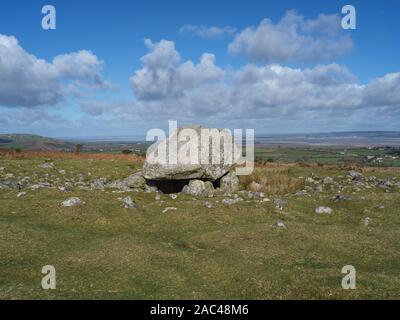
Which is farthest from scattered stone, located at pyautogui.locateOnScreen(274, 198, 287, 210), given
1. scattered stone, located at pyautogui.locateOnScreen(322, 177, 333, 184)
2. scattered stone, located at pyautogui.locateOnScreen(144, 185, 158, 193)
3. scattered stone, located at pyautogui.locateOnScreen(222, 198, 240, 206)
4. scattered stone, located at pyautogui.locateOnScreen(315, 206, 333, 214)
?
scattered stone, located at pyautogui.locateOnScreen(322, 177, 333, 184)

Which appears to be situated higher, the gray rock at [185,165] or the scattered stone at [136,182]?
the gray rock at [185,165]

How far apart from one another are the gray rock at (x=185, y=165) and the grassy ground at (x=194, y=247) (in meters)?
3.38

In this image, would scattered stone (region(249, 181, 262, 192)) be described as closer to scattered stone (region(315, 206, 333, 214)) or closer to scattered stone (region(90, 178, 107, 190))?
scattered stone (region(315, 206, 333, 214))

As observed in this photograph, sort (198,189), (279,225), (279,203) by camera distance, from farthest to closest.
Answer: (198,189) → (279,203) → (279,225)

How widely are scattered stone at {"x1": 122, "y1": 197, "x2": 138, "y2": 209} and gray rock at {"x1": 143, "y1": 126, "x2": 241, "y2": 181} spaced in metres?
7.16

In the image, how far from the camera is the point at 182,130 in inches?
1746

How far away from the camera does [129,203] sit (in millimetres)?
33656

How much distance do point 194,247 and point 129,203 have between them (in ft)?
33.2

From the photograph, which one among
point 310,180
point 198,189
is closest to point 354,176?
point 310,180

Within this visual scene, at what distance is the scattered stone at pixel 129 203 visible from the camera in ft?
109

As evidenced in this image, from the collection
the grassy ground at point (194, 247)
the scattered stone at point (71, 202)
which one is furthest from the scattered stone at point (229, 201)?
the scattered stone at point (71, 202)

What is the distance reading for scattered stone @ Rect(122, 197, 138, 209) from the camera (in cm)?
3309

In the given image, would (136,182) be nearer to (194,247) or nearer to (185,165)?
(185,165)

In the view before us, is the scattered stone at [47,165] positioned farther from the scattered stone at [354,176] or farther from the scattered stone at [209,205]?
the scattered stone at [354,176]
